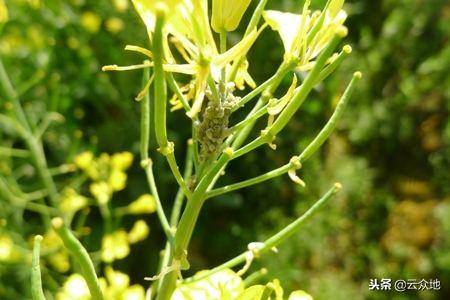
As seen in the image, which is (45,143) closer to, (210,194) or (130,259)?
(130,259)

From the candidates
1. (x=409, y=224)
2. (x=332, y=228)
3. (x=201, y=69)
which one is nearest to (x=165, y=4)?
(x=201, y=69)

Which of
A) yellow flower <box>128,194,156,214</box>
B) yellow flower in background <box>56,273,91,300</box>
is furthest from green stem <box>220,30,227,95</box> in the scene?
yellow flower <box>128,194,156,214</box>

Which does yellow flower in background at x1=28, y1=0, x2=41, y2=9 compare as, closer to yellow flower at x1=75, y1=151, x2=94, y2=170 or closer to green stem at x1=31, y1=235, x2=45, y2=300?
yellow flower at x1=75, y1=151, x2=94, y2=170

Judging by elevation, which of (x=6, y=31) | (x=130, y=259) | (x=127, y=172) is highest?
(x=6, y=31)

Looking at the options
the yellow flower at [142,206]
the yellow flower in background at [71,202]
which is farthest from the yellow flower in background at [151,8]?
the yellow flower at [142,206]

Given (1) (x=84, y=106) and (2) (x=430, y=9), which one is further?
(2) (x=430, y=9)

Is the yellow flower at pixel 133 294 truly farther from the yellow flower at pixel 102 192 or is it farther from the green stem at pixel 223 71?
the green stem at pixel 223 71
